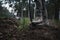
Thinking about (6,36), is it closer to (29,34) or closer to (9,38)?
(9,38)

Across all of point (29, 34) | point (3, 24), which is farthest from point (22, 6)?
point (29, 34)

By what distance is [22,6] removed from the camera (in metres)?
13.7

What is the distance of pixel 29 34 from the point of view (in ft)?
17.6

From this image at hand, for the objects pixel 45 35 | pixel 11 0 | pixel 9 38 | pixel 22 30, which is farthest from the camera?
pixel 11 0

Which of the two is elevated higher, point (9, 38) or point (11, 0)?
point (11, 0)

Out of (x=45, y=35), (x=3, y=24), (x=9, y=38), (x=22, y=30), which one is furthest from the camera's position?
(x=3, y=24)

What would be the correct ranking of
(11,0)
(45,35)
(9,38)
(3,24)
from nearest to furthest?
(9,38), (45,35), (3,24), (11,0)

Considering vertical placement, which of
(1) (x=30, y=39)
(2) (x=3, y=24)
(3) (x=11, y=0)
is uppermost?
(3) (x=11, y=0)

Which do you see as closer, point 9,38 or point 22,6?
point 9,38

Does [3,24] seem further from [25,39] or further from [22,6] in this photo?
[22,6]

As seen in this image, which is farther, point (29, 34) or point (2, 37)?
point (29, 34)

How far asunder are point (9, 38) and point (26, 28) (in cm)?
136

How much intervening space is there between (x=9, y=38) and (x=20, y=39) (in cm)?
45

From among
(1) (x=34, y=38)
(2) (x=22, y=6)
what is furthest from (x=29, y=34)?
(2) (x=22, y=6)
